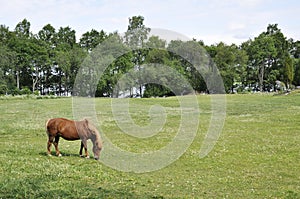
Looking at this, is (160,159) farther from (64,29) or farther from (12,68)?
(64,29)

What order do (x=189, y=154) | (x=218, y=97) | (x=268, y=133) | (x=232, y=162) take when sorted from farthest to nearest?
(x=218, y=97) → (x=268, y=133) → (x=189, y=154) → (x=232, y=162)

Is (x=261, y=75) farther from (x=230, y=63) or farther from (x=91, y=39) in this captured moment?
(x=91, y=39)

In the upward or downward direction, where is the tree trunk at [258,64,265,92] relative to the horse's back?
upward

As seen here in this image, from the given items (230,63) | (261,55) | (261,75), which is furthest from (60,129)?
(261,75)

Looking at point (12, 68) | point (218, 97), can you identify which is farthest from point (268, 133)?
point (12, 68)

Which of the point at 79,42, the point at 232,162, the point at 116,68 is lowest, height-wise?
the point at 232,162

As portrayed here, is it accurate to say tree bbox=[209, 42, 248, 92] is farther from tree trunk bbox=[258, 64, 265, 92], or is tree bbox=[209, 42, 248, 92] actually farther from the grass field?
the grass field

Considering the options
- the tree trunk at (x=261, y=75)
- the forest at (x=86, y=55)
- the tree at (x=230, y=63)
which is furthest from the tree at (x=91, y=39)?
the tree trunk at (x=261, y=75)

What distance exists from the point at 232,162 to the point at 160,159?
3.24m

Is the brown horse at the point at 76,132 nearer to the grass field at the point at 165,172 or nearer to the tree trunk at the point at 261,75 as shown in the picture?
the grass field at the point at 165,172

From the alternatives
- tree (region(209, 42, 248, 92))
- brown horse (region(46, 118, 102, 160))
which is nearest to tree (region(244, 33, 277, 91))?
tree (region(209, 42, 248, 92))

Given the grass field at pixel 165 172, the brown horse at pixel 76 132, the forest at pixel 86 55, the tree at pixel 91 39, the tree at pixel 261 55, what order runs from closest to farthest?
the grass field at pixel 165 172 < the brown horse at pixel 76 132 < the forest at pixel 86 55 < the tree at pixel 261 55 < the tree at pixel 91 39

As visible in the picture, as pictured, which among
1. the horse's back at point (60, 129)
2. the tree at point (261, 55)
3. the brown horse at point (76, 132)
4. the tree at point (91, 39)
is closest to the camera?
the brown horse at point (76, 132)

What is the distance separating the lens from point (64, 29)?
114188mm
